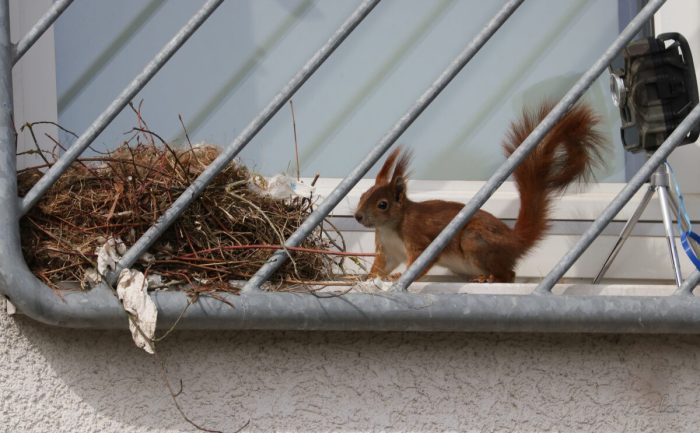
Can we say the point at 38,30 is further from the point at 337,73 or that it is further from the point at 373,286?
the point at 337,73

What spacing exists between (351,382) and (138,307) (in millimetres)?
526

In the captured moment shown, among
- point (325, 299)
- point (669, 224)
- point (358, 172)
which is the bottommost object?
point (325, 299)

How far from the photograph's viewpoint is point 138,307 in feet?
8.29

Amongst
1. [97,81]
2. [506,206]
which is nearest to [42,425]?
[97,81]

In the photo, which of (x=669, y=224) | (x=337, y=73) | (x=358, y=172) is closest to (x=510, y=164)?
(x=358, y=172)

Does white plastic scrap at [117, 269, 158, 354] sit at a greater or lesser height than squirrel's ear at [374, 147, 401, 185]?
lesser

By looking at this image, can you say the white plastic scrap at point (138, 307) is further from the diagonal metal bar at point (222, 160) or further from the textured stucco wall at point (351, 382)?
the textured stucco wall at point (351, 382)

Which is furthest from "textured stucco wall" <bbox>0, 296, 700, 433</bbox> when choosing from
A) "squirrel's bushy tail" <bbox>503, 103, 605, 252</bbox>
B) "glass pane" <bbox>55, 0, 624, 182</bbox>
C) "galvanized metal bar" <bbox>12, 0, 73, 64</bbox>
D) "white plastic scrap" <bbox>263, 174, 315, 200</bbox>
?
"glass pane" <bbox>55, 0, 624, 182</bbox>

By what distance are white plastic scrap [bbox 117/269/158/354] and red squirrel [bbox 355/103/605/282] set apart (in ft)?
3.38

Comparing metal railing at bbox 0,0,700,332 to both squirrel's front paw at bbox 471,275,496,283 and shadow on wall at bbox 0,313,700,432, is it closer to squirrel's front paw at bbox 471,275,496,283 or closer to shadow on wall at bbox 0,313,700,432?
shadow on wall at bbox 0,313,700,432

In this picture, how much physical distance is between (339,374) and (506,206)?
3.85 ft

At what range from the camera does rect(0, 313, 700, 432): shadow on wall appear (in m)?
2.65

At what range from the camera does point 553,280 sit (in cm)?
271

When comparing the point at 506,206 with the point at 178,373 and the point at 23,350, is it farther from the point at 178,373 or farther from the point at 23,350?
the point at 23,350
